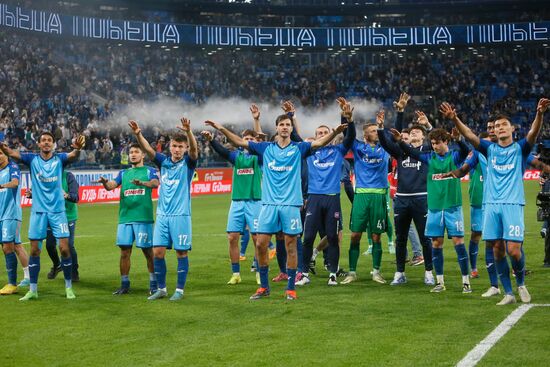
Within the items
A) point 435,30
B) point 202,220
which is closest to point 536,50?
point 435,30

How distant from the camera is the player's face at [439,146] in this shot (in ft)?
36.4

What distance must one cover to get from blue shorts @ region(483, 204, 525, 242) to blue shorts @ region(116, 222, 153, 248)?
451 centimetres

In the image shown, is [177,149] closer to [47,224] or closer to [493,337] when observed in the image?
[47,224]

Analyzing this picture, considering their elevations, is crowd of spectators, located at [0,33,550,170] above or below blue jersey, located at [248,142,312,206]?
above

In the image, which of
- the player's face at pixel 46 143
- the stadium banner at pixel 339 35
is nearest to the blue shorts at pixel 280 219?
the player's face at pixel 46 143

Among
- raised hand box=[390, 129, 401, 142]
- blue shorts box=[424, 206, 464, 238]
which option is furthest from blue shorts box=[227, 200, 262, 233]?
blue shorts box=[424, 206, 464, 238]

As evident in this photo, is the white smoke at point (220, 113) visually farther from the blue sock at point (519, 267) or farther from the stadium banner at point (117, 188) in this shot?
the blue sock at point (519, 267)

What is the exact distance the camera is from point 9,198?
1152cm

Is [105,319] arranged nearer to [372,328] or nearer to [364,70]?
[372,328]

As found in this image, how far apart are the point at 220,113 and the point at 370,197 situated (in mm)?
37240

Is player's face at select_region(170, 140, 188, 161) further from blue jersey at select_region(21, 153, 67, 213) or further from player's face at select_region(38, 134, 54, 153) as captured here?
player's face at select_region(38, 134, 54, 153)

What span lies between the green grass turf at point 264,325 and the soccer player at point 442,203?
0.49m

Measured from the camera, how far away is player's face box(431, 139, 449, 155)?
11.1 m

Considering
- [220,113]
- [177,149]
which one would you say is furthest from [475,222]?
[220,113]
